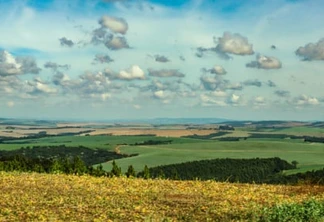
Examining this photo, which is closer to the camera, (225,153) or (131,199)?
(131,199)

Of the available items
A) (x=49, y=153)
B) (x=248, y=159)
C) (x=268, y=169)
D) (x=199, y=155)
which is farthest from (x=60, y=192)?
(x=49, y=153)

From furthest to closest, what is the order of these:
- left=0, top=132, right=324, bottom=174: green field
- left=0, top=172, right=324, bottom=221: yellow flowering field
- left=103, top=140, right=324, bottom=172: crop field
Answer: left=0, top=132, right=324, bottom=174: green field, left=103, top=140, right=324, bottom=172: crop field, left=0, top=172, right=324, bottom=221: yellow flowering field

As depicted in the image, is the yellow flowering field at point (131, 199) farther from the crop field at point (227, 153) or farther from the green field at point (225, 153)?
the green field at point (225, 153)

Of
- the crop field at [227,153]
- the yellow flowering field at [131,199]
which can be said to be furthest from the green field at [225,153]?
the yellow flowering field at [131,199]

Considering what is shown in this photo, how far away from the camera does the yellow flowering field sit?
56.6 ft

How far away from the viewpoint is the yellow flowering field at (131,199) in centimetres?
1725

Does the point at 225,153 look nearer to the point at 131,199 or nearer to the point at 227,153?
the point at 227,153

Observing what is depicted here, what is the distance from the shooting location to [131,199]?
2072 centimetres

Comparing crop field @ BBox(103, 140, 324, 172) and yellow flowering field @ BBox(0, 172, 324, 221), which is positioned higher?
yellow flowering field @ BBox(0, 172, 324, 221)

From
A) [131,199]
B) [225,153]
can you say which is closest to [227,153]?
[225,153]

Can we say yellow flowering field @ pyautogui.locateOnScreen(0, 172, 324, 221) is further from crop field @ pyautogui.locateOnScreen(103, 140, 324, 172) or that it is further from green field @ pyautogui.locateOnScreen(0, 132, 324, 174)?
green field @ pyautogui.locateOnScreen(0, 132, 324, 174)

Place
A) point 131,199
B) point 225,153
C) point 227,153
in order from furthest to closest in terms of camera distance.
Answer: point 225,153 < point 227,153 < point 131,199

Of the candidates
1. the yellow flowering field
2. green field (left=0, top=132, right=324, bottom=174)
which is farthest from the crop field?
the yellow flowering field

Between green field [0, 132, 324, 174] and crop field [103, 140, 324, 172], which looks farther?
green field [0, 132, 324, 174]
